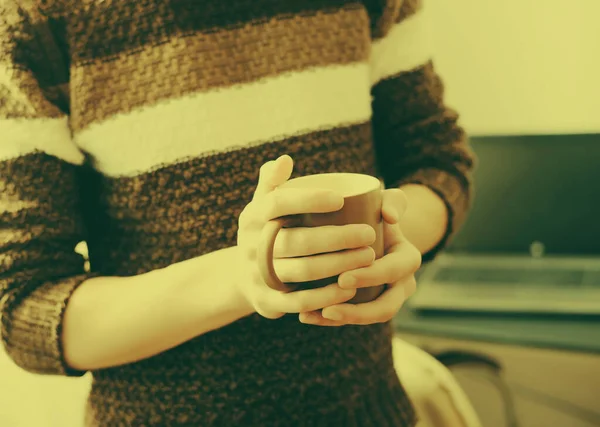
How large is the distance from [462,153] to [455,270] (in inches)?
28.5

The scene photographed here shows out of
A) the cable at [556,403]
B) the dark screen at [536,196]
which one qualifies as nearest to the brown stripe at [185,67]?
the dark screen at [536,196]

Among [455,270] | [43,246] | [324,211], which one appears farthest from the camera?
[455,270]

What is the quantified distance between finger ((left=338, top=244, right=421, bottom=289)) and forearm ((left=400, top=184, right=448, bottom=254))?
5.9 inches

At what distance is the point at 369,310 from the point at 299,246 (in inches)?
3.8

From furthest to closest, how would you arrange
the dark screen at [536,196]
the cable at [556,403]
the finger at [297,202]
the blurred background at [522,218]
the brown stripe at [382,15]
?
1. the cable at [556,403]
2. the dark screen at [536,196]
3. the blurred background at [522,218]
4. the brown stripe at [382,15]
5. the finger at [297,202]

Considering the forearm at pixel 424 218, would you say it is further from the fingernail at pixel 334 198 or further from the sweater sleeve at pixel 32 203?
the sweater sleeve at pixel 32 203

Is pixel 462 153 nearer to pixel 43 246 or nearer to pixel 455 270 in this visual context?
pixel 43 246

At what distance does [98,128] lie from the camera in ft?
1.85

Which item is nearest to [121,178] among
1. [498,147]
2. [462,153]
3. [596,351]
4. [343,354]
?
[343,354]

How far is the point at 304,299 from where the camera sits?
0.45 m

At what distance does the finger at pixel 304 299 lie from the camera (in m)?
0.45

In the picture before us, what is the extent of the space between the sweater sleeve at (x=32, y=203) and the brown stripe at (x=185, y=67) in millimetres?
38

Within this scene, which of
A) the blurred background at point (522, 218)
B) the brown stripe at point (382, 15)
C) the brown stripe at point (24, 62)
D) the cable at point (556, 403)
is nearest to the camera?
the brown stripe at point (24, 62)

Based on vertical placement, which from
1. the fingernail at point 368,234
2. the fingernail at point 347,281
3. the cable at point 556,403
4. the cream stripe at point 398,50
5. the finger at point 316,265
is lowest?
the cable at point 556,403
